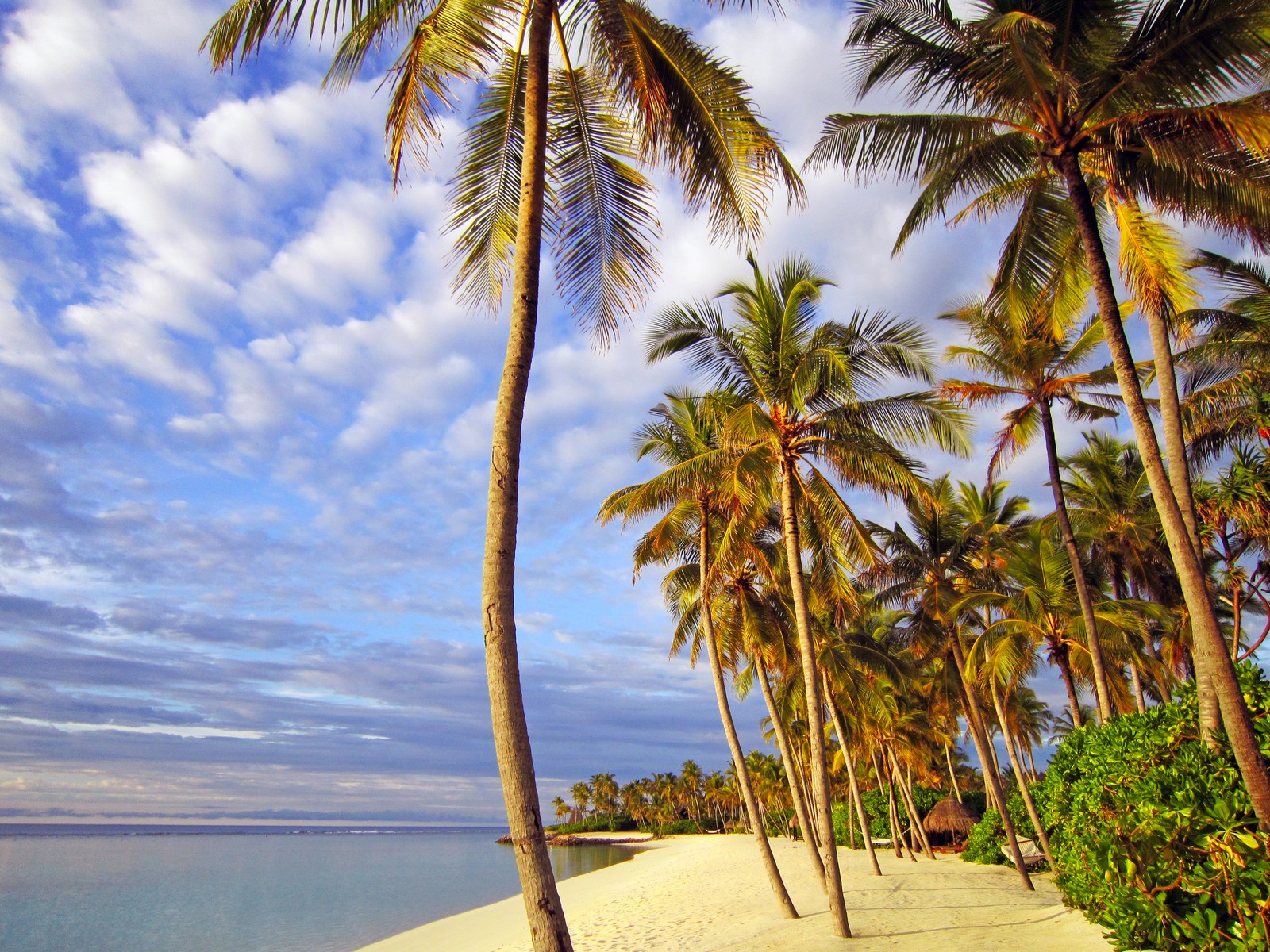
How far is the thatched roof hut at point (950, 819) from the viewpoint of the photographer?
1222 inches

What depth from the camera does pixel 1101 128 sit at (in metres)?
8.11

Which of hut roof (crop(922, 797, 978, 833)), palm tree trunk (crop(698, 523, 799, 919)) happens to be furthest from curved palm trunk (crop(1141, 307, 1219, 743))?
hut roof (crop(922, 797, 978, 833))

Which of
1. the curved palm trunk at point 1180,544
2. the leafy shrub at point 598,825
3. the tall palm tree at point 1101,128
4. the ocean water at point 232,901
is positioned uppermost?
the tall palm tree at point 1101,128

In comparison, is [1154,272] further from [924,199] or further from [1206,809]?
[1206,809]

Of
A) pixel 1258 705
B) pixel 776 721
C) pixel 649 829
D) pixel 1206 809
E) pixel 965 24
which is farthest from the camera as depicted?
pixel 649 829

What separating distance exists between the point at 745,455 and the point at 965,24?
6.43m

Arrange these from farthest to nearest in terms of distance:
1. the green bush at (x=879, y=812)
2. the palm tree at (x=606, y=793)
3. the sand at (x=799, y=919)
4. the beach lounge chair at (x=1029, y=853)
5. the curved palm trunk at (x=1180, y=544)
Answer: the palm tree at (x=606, y=793) → the green bush at (x=879, y=812) → the beach lounge chair at (x=1029, y=853) → the sand at (x=799, y=919) → the curved palm trunk at (x=1180, y=544)

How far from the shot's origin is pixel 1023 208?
10.4 metres

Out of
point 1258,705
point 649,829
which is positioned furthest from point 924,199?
point 649,829

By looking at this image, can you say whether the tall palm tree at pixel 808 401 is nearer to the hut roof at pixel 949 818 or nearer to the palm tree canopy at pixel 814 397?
the palm tree canopy at pixel 814 397

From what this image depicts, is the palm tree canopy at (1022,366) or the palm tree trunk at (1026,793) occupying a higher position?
the palm tree canopy at (1022,366)

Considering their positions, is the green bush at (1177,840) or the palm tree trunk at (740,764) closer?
the green bush at (1177,840)

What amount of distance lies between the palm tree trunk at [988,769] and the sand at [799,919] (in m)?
0.62

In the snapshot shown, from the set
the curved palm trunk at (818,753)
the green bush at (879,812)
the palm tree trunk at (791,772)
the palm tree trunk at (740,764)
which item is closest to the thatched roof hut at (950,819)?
the green bush at (879,812)
